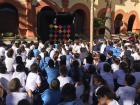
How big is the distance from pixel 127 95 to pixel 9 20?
87.6 ft

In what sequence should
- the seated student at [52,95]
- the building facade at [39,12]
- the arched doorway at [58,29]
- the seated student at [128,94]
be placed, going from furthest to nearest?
the building facade at [39,12] → the arched doorway at [58,29] → the seated student at [128,94] → the seated student at [52,95]

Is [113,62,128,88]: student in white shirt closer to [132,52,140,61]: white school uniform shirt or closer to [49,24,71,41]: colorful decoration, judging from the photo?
[132,52,140,61]: white school uniform shirt

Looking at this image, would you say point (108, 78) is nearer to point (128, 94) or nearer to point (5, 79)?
point (128, 94)

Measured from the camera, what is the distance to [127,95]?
9.57 meters

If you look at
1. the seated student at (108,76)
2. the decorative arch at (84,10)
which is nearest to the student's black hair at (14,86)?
the seated student at (108,76)

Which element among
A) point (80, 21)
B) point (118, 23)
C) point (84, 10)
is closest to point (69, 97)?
point (84, 10)

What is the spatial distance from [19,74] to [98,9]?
96.9 feet

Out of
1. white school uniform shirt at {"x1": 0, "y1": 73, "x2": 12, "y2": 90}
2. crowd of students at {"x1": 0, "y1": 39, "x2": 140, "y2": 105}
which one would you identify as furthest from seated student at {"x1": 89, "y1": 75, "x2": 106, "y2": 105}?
white school uniform shirt at {"x1": 0, "y1": 73, "x2": 12, "y2": 90}

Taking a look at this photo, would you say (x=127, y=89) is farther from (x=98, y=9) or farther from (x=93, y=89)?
(x=98, y=9)

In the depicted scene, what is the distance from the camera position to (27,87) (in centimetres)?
1099

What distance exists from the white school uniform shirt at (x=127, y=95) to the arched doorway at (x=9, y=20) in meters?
26.3

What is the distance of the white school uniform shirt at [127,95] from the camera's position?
31.2ft

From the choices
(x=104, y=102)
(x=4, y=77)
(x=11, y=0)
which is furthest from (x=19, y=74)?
(x=11, y=0)

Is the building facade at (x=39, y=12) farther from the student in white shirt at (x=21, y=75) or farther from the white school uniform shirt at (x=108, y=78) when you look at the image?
the student in white shirt at (x=21, y=75)
